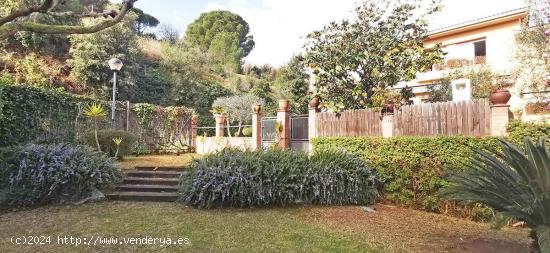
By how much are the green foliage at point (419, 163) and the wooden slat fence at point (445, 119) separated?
0.42m

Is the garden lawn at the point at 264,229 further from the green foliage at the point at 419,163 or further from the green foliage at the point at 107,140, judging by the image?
the green foliage at the point at 107,140

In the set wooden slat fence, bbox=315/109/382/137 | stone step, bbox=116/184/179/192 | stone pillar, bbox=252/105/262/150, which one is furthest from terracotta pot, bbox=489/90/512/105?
stone pillar, bbox=252/105/262/150

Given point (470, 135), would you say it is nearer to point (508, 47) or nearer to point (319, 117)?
point (319, 117)

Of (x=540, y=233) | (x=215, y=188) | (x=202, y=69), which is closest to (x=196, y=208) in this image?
(x=215, y=188)

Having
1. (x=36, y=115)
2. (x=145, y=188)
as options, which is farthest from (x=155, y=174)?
(x=36, y=115)

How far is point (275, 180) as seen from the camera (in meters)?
6.76

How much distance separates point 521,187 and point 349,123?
660 centimetres

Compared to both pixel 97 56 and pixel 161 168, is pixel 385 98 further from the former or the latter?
pixel 97 56

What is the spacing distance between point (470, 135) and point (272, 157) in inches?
155

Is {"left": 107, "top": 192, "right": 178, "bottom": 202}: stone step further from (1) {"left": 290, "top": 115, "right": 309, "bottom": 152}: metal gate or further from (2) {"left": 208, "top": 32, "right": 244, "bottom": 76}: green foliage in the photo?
(2) {"left": 208, "top": 32, "right": 244, "bottom": 76}: green foliage

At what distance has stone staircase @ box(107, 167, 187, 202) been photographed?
7223 mm

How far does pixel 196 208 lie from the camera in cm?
653

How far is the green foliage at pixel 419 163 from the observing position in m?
6.79

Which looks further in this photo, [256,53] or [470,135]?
[256,53]
